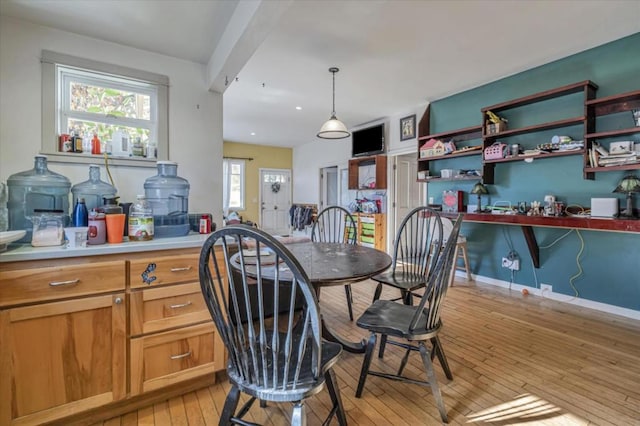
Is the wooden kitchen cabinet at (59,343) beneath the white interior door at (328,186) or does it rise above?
beneath

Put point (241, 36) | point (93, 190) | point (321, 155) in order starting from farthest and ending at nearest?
point (321, 155)
point (93, 190)
point (241, 36)

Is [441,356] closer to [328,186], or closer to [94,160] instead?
[94,160]

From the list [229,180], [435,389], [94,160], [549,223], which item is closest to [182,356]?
[435,389]

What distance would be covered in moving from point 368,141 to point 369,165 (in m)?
0.50

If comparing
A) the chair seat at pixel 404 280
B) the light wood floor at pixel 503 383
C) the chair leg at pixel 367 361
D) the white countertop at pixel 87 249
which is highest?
the white countertop at pixel 87 249

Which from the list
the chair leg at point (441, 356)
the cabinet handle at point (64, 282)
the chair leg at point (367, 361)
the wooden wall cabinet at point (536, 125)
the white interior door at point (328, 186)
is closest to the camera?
the cabinet handle at point (64, 282)

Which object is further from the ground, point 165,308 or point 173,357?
point 165,308

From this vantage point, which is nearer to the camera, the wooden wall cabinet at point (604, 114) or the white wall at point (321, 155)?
the wooden wall cabinet at point (604, 114)

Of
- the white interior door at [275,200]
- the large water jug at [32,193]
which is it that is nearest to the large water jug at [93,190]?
the large water jug at [32,193]

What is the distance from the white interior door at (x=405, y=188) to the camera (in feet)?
19.0

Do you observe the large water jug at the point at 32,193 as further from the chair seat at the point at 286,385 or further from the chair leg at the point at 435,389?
the chair leg at the point at 435,389

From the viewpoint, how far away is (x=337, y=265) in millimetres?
1684

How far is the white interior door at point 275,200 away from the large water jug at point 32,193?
262 inches

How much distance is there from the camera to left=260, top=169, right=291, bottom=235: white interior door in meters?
8.81
